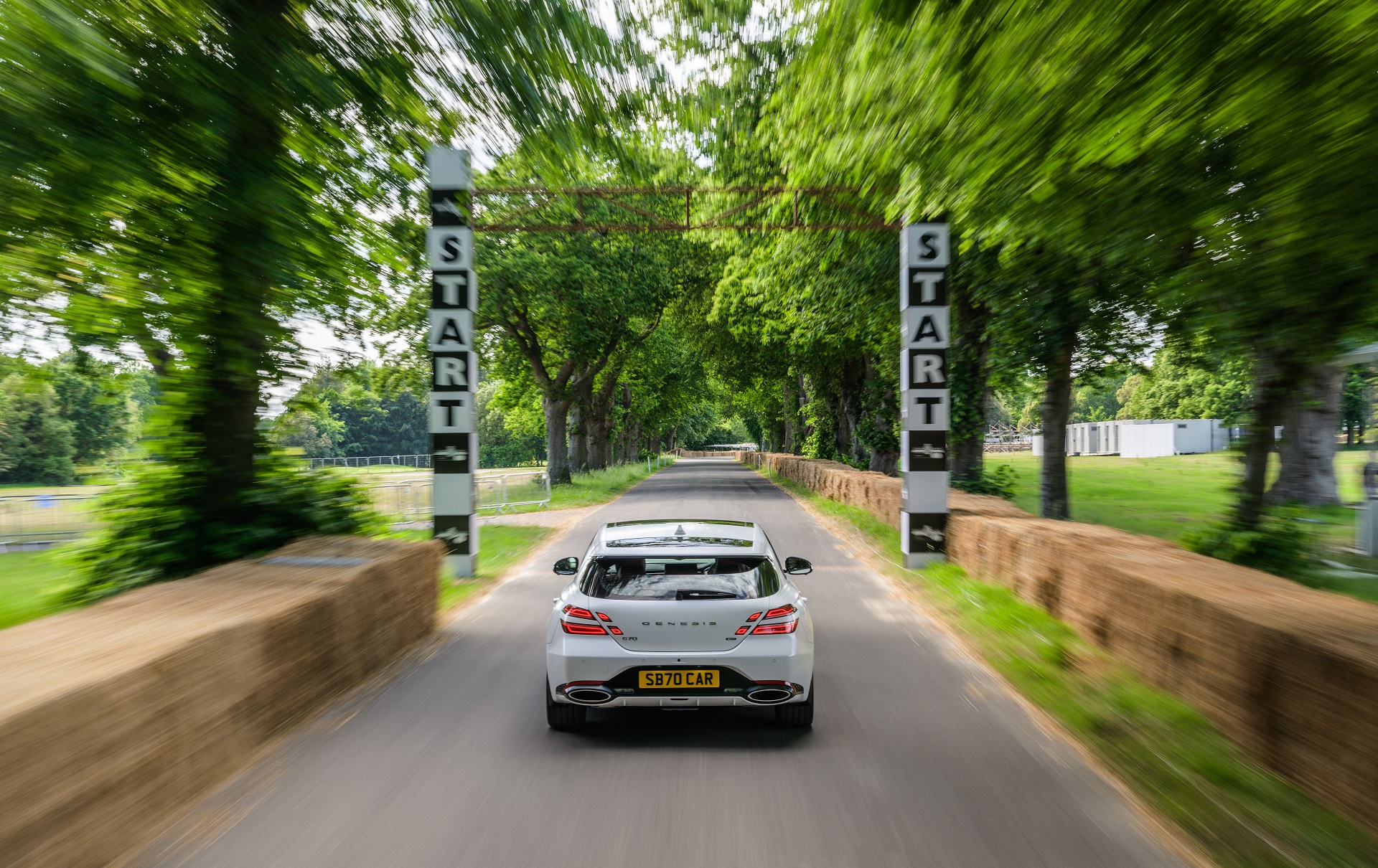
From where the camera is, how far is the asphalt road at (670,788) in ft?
12.0

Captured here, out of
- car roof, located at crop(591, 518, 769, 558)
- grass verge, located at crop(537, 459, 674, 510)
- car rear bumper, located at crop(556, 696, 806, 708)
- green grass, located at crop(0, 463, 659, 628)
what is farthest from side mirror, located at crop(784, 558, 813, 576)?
grass verge, located at crop(537, 459, 674, 510)

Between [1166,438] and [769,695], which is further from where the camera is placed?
[1166,438]

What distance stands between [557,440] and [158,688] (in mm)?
28616

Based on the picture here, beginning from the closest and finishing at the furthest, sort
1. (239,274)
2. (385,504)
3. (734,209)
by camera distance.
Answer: (239,274), (734,209), (385,504)

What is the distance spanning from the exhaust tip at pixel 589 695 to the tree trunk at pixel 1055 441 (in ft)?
42.7

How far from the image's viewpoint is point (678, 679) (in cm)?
491

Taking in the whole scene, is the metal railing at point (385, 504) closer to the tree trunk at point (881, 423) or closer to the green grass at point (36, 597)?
the green grass at point (36, 597)

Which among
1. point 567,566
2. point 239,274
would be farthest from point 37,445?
point 567,566

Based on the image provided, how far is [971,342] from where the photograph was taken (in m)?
18.1

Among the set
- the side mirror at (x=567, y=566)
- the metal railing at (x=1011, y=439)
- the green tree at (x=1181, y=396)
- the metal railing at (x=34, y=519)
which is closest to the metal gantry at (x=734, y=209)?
the side mirror at (x=567, y=566)

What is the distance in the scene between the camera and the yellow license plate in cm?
490

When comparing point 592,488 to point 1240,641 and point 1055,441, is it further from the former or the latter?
point 1240,641

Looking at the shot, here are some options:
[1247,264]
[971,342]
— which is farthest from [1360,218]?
[971,342]

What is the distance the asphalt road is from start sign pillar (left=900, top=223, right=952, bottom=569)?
229 inches
